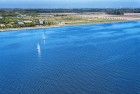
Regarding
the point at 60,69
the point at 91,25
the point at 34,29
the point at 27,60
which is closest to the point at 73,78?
the point at 60,69

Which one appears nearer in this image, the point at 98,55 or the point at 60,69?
the point at 60,69

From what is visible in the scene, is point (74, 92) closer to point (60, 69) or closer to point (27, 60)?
point (60, 69)

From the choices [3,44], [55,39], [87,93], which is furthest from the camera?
[55,39]

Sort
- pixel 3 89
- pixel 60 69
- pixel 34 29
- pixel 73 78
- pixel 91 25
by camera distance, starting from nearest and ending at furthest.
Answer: pixel 3 89 < pixel 73 78 < pixel 60 69 < pixel 34 29 < pixel 91 25

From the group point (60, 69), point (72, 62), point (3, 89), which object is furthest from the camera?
point (72, 62)

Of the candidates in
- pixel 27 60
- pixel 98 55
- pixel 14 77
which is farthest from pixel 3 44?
pixel 14 77

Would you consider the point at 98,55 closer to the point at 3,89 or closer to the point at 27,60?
the point at 27,60

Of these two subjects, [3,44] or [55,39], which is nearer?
[3,44]
